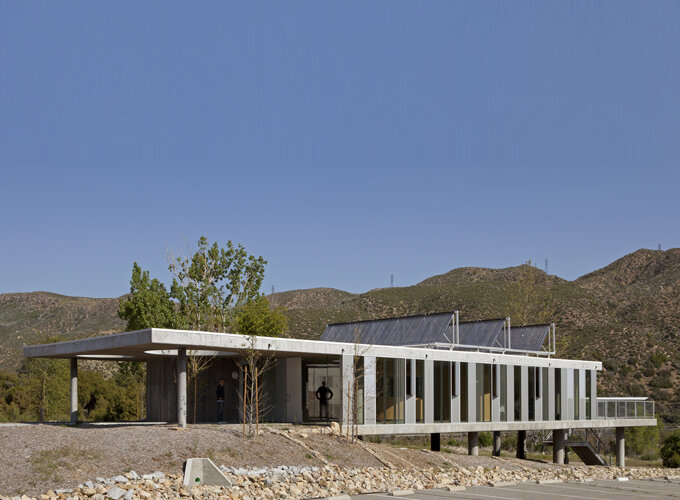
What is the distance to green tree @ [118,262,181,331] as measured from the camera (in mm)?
41375

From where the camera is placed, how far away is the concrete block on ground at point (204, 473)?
18047mm

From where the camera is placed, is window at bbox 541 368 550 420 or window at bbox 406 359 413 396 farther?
window at bbox 541 368 550 420

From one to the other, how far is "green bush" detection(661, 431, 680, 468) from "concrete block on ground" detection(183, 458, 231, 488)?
2942cm

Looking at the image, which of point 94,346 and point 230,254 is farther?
point 230,254

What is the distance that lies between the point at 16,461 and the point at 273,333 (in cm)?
2828

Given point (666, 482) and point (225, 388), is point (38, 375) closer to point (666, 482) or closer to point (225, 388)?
point (225, 388)

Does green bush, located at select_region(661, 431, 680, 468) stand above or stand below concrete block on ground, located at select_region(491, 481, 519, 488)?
below

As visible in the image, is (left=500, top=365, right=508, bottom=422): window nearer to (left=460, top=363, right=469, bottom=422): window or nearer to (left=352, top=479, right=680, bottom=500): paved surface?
(left=460, top=363, right=469, bottom=422): window

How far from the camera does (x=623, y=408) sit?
39750 mm

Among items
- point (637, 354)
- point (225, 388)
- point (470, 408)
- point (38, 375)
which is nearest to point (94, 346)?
point (225, 388)

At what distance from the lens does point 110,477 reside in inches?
678

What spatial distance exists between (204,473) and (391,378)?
35.4 ft

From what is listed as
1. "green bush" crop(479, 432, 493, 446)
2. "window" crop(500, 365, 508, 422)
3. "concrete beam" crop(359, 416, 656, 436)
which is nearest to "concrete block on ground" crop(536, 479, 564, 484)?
"concrete beam" crop(359, 416, 656, 436)

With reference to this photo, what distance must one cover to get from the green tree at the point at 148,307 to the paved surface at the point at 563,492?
880 inches
